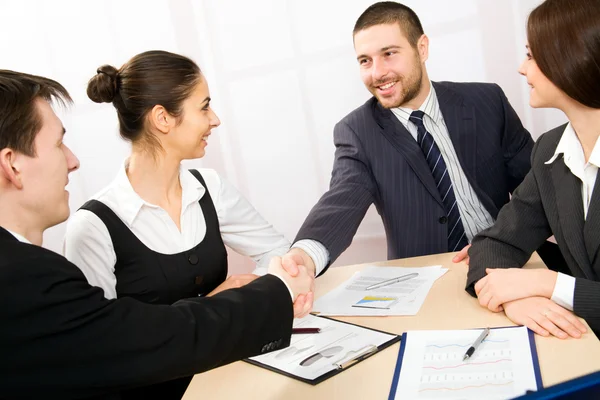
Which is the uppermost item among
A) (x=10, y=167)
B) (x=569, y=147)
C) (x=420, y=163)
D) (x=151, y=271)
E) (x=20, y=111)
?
(x=20, y=111)

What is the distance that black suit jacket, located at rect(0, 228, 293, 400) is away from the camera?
3.15 feet

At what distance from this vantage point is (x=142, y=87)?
A: 2.07 meters

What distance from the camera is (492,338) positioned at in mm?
1260

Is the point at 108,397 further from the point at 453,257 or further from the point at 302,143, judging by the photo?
the point at 302,143

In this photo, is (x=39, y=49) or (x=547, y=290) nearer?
(x=547, y=290)

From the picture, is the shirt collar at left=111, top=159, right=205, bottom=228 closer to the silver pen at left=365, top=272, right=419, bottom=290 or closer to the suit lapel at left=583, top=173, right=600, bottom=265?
the silver pen at left=365, top=272, right=419, bottom=290

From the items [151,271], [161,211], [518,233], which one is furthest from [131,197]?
[518,233]

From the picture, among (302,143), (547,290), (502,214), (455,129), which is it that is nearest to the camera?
(547,290)

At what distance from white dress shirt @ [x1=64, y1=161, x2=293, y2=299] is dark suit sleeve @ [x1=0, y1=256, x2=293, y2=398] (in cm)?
83

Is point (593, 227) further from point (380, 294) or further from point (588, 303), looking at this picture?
point (380, 294)

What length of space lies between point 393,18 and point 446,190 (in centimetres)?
80

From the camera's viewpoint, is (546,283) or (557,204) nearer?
(546,283)

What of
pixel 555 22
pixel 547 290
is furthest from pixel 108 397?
pixel 555 22

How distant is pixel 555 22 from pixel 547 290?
2.21 feet
